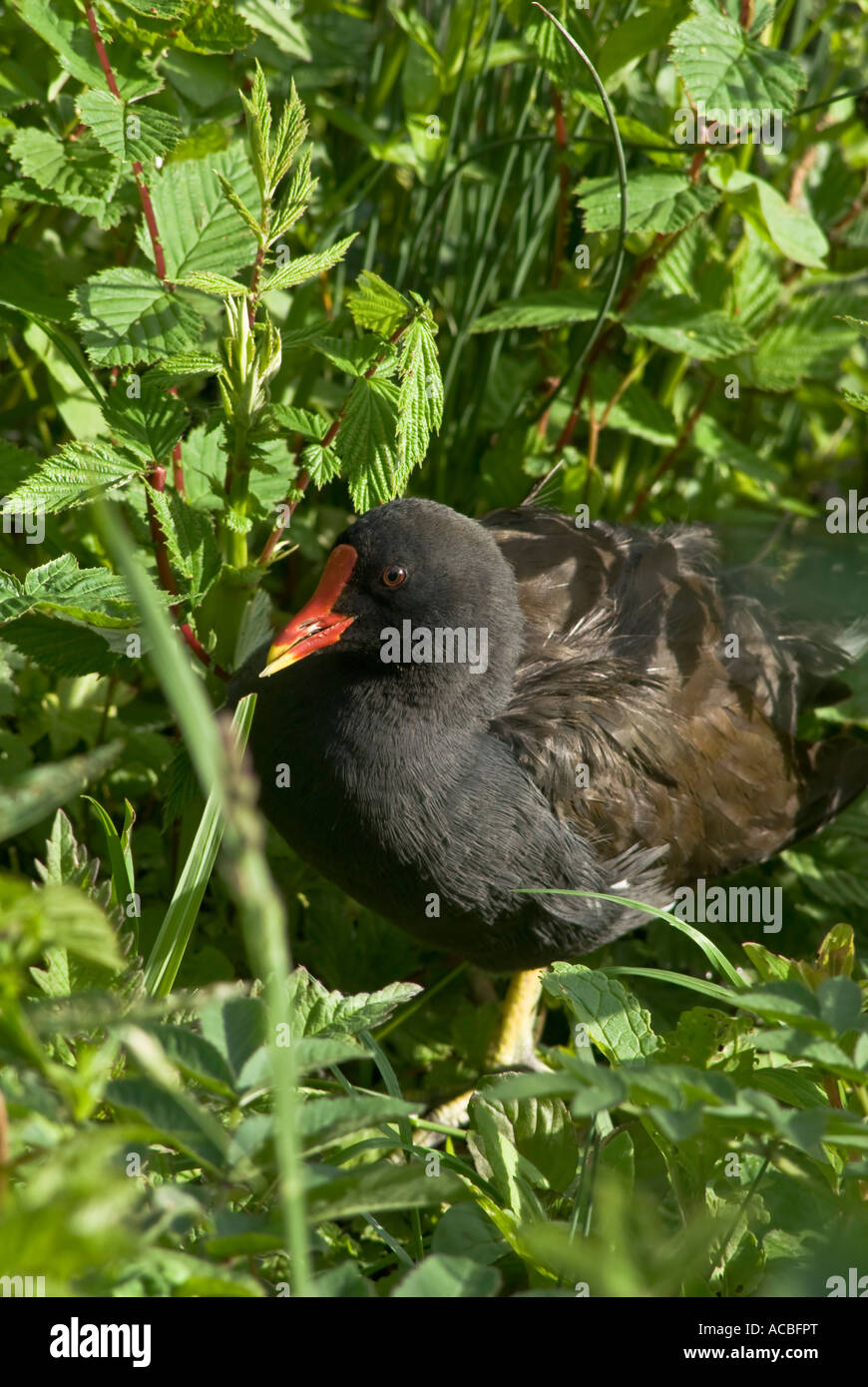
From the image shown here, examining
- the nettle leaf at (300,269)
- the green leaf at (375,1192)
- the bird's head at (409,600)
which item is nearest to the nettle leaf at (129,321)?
the nettle leaf at (300,269)

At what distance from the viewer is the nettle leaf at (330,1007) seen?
2.11 m

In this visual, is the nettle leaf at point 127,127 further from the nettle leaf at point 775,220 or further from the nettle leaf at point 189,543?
the nettle leaf at point 775,220

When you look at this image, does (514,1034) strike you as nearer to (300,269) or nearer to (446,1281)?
(446,1281)

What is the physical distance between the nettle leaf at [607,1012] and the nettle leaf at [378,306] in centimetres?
137

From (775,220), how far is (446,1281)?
3021mm

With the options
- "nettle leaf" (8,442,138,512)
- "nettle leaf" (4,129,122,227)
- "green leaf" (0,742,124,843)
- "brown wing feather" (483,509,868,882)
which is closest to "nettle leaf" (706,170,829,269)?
"brown wing feather" (483,509,868,882)

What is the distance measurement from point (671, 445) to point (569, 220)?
0.80m

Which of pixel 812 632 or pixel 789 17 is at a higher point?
pixel 789 17

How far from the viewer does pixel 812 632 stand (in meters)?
3.70

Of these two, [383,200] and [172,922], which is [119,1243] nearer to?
[172,922]

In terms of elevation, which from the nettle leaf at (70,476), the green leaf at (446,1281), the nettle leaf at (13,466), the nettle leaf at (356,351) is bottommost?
the green leaf at (446,1281)
